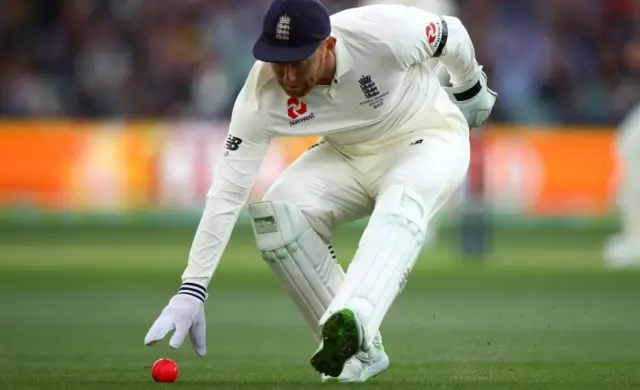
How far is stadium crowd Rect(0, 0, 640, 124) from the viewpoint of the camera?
15797 millimetres

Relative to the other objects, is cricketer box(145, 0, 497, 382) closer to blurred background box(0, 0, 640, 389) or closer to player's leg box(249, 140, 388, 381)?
player's leg box(249, 140, 388, 381)

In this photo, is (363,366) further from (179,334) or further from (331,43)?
(331,43)

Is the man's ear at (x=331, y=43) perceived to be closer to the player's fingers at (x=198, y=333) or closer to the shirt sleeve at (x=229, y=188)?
the shirt sleeve at (x=229, y=188)

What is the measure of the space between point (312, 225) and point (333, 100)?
50 cm

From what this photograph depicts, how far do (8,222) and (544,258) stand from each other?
20.0 ft

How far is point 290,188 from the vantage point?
213 inches

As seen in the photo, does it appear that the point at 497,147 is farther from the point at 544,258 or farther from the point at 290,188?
the point at 290,188

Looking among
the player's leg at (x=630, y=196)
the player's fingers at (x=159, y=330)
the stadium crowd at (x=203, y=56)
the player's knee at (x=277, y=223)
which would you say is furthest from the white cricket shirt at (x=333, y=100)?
the stadium crowd at (x=203, y=56)

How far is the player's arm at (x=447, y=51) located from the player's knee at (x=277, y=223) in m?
0.66

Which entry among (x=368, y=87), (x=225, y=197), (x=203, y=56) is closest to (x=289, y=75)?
(x=368, y=87)

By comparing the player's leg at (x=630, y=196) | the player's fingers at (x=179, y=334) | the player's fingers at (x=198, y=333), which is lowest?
the player's leg at (x=630, y=196)

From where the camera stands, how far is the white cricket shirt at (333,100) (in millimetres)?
5137

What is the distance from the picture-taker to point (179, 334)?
16.4 feet

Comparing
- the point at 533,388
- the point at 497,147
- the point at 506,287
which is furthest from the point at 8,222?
the point at 533,388
